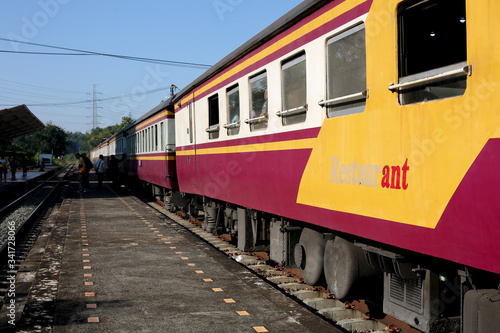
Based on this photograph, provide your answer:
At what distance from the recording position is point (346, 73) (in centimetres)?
515

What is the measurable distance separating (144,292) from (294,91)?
289 cm

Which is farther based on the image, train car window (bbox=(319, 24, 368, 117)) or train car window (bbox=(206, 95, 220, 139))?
train car window (bbox=(206, 95, 220, 139))

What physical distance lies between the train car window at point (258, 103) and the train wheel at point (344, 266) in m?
2.10

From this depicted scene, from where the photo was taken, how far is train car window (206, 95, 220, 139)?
390 inches

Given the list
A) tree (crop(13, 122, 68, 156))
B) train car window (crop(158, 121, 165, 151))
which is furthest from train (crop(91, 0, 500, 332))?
tree (crop(13, 122, 68, 156))

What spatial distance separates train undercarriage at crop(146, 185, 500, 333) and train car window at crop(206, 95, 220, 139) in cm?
262

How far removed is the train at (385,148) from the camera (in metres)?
3.42

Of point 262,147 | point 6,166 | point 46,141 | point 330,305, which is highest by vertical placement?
point 46,141

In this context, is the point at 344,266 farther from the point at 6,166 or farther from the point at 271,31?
the point at 6,166

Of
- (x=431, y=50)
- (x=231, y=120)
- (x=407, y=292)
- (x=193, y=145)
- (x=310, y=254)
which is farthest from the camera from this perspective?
(x=193, y=145)

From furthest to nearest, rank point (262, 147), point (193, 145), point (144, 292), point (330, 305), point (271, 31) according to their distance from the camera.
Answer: point (193, 145) → point (262, 147) → point (271, 31) → point (144, 292) → point (330, 305)

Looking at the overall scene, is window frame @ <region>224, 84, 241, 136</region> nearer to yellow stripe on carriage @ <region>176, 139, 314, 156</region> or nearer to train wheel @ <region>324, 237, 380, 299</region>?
yellow stripe on carriage @ <region>176, 139, 314, 156</region>

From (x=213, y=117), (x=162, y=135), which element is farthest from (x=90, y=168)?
(x=213, y=117)

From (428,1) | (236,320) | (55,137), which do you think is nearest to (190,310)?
(236,320)
